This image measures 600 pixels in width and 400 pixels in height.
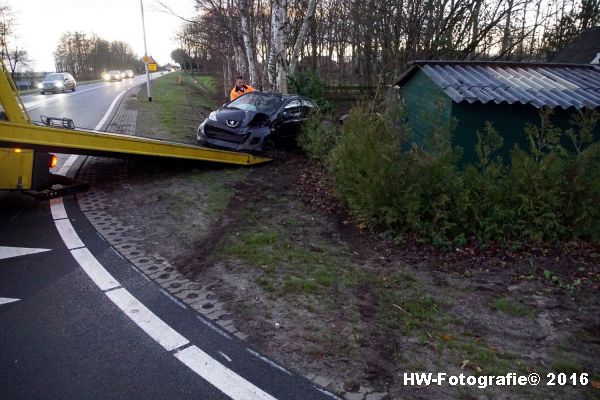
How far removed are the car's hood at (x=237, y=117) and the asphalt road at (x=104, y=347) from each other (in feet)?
19.4

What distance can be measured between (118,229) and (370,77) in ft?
73.2

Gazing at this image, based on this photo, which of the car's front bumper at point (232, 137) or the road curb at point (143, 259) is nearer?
the road curb at point (143, 259)

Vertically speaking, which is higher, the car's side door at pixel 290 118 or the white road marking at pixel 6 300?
the car's side door at pixel 290 118

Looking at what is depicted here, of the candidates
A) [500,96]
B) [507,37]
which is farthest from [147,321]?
[507,37]

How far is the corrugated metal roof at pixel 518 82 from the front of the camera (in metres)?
8.13

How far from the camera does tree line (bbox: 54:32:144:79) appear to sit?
75875mm

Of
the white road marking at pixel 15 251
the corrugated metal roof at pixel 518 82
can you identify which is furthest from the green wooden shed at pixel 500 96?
the white road marking at pixel 15 251

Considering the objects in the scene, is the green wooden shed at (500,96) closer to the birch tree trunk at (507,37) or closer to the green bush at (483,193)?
the green bush at (483,193)

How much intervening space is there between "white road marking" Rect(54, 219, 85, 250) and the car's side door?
5982 millimetres

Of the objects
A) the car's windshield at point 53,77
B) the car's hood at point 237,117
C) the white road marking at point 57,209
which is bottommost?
the white road marking at point 57,209

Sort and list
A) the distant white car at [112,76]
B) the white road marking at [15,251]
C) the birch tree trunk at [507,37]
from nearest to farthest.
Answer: the white road marking at [15,251], the birch tree trunk at [507,37], the distant white car at [112,76]

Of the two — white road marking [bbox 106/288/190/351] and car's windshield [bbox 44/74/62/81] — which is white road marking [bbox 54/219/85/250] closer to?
white road marking [bbox 106/288/190/351]

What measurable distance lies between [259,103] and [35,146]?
597cm

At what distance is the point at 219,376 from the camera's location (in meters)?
3.24
